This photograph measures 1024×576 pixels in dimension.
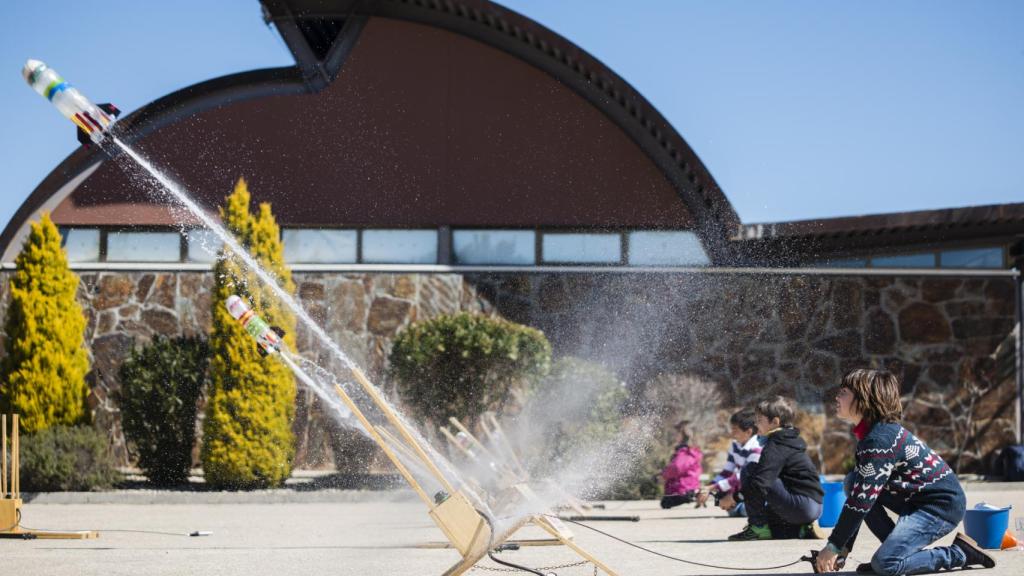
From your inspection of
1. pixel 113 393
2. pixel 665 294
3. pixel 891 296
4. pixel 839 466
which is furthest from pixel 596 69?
pixel 113 393

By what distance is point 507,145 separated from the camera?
19.1 meters

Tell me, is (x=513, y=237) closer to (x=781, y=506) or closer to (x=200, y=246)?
(x=200, y=246)

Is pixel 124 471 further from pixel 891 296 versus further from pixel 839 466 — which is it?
pixel 891 296

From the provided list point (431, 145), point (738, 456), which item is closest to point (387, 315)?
point (431, 145)

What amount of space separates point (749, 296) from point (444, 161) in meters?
5.41

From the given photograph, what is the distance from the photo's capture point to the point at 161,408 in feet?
53.7

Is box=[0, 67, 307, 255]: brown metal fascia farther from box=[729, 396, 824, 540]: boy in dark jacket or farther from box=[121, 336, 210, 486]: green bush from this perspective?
box=[729, 396, 824, 540]: boy in dark jacket

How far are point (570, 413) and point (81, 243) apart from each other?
8829 millimetres

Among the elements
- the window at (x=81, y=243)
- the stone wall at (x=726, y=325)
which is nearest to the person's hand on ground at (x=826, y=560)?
the stone wall at (x=726, y=325)

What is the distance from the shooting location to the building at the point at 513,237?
18.6 metres

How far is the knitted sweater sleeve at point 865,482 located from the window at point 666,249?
39.9 feet


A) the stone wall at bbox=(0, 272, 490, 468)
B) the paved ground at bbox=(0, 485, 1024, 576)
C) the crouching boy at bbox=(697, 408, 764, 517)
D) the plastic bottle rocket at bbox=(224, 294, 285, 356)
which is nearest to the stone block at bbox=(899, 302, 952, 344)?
the paved ground at bbox=(0, 485, 1024, 576)

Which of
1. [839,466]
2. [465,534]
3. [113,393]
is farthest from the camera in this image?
[839,466]

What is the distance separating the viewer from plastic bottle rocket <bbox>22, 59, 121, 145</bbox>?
9172 mm
